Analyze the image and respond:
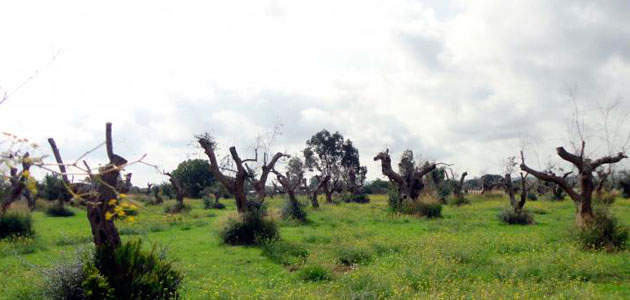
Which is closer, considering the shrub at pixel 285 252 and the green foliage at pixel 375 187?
the shrub at pixel 285 252

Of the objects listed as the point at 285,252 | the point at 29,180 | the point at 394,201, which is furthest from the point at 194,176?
the point at 29,180

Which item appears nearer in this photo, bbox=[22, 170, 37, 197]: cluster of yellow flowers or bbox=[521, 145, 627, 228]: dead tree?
bbox=[22, 170, 37, 197]: cluster of yellow flowers

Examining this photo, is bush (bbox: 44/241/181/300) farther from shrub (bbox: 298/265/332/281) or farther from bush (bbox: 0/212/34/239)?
bush (bbox: 0/212/34/239)

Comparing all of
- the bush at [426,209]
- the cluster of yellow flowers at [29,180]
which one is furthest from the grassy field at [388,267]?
the bush at [426,209]

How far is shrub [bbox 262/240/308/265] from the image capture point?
1403 centimetres

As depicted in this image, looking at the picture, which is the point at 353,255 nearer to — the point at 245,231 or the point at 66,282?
the point at 245,231

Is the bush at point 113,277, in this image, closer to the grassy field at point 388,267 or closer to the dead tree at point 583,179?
the grassy field at point 388,267

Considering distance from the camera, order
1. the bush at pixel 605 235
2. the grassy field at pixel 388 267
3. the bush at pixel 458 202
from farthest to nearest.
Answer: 1. the bush at pixel 458 202
2. the bush at pixel 605 235
3. the grassy field at pixel 388 267

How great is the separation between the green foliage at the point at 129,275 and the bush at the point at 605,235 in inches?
458

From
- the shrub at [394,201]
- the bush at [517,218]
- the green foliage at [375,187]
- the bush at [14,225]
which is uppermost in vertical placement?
the green foliage at [375,187]

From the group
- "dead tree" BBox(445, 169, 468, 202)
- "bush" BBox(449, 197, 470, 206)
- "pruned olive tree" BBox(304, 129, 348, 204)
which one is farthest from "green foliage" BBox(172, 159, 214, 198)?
"bush" BBox(449, 197, 470, 206)

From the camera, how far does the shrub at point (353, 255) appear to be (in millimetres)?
13898

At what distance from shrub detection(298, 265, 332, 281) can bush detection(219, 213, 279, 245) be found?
19.6 feet

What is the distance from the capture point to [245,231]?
1825cm
